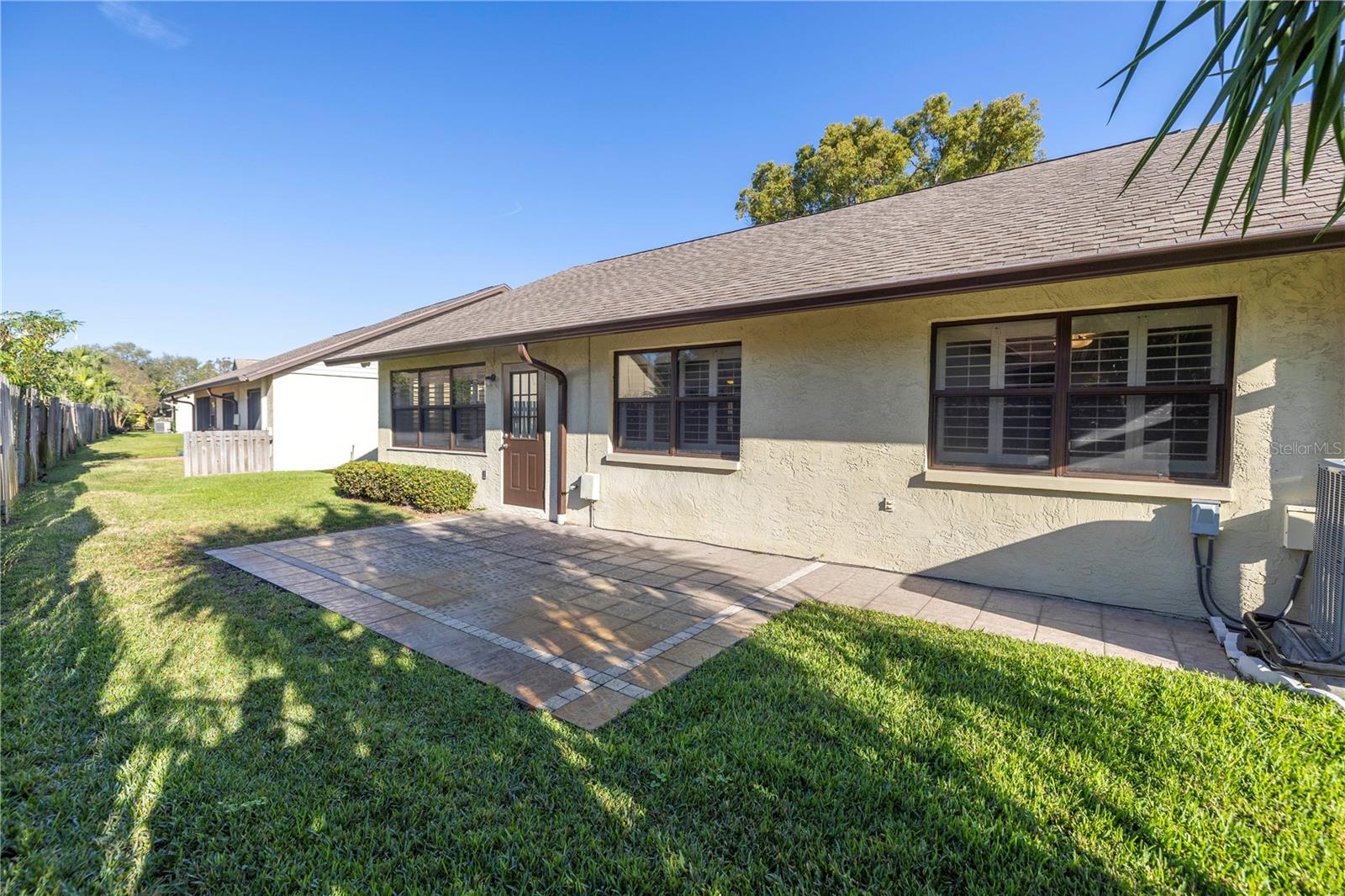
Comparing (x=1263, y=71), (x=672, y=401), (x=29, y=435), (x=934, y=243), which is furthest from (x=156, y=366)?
(x=1263, y=71)

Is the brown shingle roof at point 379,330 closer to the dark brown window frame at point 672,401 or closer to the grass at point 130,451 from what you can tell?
the grass at point 130,451

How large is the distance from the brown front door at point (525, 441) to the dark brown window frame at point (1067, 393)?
19.8 ft

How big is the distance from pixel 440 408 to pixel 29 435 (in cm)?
832

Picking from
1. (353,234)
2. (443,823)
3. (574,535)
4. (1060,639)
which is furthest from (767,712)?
(353,234)

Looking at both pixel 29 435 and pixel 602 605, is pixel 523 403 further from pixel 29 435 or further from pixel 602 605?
pixel 29 435

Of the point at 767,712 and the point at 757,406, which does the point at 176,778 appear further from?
the point at 757,406

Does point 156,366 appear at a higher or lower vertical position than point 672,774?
higher

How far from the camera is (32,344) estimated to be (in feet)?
39.4

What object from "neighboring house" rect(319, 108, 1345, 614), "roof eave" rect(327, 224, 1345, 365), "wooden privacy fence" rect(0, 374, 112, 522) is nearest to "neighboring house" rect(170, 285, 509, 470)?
"wooden privacy fence" rect(0, 374, 112, 522)

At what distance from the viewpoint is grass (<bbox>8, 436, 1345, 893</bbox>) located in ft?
6.40

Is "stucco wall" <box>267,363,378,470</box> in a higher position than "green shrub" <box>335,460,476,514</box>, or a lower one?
higher

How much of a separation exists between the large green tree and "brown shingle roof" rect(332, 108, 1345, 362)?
12.0 metres

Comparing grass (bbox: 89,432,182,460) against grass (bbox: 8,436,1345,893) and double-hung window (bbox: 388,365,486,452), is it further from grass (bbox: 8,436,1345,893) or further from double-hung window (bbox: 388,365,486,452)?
grass (bbox: 8,436,1345,893)

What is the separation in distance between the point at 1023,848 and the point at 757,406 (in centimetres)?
514
